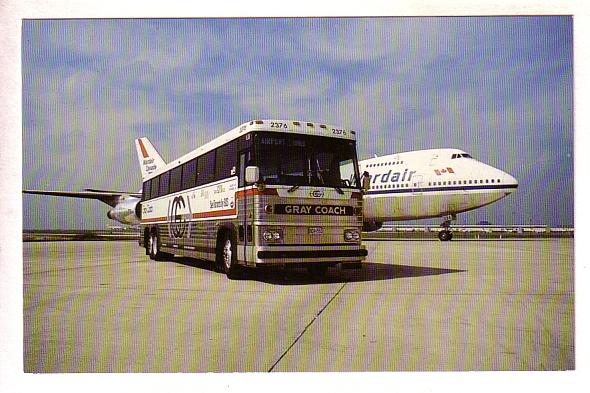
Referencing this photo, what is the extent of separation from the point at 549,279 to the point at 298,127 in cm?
387

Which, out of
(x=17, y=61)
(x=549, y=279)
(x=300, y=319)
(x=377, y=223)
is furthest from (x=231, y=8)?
(x=377, y=223)

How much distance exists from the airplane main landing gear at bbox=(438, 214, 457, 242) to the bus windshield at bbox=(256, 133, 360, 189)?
7848mm

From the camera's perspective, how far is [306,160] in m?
8.60

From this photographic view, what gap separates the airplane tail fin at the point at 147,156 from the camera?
8.45 m

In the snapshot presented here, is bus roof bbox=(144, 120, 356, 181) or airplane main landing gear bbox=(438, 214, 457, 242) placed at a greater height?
bus roof bbox=(144, 120, 356, 181)

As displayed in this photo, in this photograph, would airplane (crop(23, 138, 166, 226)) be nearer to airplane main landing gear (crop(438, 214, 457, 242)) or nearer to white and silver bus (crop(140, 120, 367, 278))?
white and silver bus (crop(140, 120, 367, 278))

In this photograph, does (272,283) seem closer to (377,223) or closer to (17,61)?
(17,61)

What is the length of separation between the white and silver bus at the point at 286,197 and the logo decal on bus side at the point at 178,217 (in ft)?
5.31

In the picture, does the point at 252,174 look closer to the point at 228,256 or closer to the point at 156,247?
the point at 228,256

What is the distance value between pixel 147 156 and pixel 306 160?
2799mm

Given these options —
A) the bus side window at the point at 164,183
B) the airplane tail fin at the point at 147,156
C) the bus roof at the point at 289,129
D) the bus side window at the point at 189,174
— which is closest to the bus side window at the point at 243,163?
the bus roof at the point at 289,129

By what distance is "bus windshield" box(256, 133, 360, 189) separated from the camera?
840cm

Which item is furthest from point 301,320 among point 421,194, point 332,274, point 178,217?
point 421,194

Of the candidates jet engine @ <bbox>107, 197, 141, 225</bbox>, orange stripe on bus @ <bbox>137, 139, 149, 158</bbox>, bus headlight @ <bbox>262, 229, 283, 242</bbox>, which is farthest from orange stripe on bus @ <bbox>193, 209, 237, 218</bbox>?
jet engine @ <bbox>107, 197, 141, 225</bbox>
